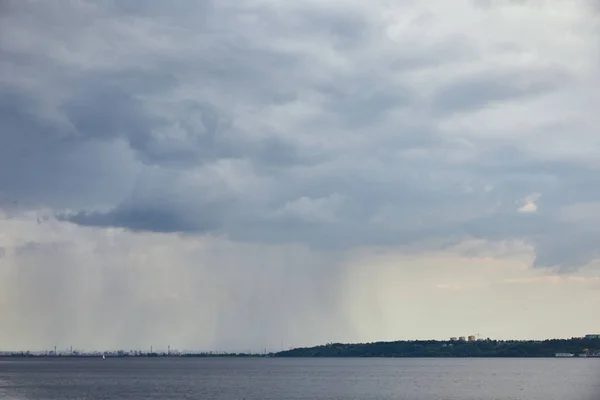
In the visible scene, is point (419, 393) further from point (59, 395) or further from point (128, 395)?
point (59, 395)

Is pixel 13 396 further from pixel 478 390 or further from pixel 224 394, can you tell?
pixel 478 390

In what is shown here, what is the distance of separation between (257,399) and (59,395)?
2074 inches

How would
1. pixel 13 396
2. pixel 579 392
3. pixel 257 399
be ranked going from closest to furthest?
1. pixel 257 399
2. pixel 13 396
3. pixel 579 392

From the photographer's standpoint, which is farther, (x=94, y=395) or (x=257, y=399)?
(x=94, y=395)

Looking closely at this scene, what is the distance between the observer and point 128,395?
598 ft

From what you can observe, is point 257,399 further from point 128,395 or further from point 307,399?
point 128,395

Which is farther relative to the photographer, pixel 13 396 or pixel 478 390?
pixel 478 390

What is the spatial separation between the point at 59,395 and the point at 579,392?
13471cm

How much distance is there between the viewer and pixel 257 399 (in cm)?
16962

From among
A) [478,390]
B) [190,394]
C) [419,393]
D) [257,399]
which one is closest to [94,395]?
[190,394]

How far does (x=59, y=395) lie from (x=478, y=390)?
11058 cm

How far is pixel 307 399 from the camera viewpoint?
557ft

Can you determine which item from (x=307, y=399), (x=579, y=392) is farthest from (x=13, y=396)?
(x=579, y=392)

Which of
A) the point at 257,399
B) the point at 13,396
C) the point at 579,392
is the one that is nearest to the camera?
the point at 257,399
